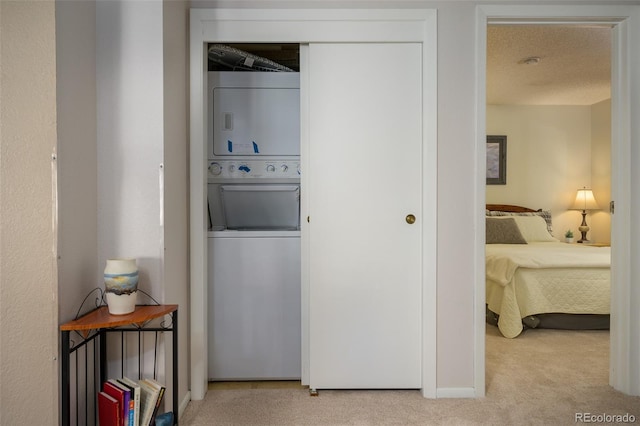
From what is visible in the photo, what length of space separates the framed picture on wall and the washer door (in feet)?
11.6

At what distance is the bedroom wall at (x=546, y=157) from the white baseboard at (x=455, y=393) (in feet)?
11.7

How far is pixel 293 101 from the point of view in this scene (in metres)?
2.57

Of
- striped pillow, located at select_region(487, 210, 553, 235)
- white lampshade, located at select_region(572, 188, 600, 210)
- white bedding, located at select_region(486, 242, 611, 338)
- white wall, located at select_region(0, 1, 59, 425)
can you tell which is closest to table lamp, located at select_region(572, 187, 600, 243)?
white lampshade, located at select_region(572, 188, 600, 210)

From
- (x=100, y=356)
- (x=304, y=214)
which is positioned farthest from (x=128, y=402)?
(x=304, y=214)

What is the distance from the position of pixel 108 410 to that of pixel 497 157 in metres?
4.99

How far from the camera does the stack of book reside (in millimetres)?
1638

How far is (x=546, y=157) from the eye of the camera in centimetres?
543

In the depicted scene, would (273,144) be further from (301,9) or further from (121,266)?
(121,266)

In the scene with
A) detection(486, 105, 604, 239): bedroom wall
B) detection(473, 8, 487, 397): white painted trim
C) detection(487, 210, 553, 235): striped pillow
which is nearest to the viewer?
detection(473, 8, 487, 397): white painted trim

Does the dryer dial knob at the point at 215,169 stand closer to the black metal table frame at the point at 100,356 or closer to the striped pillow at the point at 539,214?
the black metal table frame at the point at 100,356

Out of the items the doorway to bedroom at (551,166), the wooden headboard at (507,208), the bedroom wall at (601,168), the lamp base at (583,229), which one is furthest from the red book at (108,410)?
the bedroom wall at (601,168)

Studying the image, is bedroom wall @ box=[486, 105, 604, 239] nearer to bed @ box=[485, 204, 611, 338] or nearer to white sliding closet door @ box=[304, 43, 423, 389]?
bed @ box=[485, 204, 611, 338]

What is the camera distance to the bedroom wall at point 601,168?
204 inches

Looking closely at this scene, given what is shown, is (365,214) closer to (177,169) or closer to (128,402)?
(177,169)
